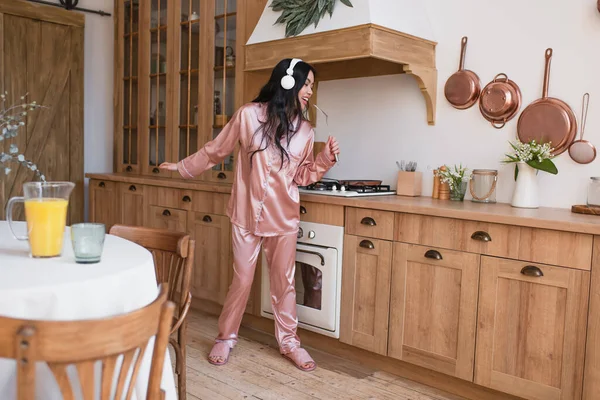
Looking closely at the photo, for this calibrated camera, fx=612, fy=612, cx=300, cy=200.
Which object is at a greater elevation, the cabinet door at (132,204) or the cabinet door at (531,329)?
the cabinet door at (132,204)

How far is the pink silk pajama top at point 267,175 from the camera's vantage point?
2.93 meters

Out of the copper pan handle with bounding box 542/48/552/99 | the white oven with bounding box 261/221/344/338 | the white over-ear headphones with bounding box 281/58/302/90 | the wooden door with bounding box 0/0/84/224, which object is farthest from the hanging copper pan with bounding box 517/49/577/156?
the wooden door with bounding box 0/0/84/224

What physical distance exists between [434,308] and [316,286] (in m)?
0.68

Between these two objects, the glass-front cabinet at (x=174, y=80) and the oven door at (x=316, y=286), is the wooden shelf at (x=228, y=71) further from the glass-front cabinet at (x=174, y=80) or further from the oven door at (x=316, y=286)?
the oven door at (x=316, y=286)

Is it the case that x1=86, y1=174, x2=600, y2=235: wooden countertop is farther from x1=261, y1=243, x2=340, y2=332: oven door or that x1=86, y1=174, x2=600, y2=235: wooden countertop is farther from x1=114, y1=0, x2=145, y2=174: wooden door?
x1=114, y1=0, x2=145, y2=174: wooden door

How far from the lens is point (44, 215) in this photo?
1.67m

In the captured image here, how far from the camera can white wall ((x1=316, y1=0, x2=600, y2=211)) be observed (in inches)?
109

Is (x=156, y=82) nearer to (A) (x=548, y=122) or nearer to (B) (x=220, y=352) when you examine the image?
(B) (x=220, y=352)

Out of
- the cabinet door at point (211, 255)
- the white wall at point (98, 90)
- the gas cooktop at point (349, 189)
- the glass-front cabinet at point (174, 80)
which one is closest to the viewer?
the gas cooktop at point (349, 189)

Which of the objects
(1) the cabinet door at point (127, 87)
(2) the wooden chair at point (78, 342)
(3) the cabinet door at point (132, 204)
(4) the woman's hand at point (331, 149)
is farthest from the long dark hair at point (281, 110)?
(1) the cabinet door at point (127, 87)

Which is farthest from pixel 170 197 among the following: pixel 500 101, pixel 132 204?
pixel 500 101

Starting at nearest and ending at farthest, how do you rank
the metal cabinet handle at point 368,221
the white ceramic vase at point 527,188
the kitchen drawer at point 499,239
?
1. the kitchen drawer at point 499,239
2. the white ceramic vase at point 527,188
3. the metal cabinet handle at point 368,221

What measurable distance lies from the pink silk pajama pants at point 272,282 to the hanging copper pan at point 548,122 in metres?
1.24

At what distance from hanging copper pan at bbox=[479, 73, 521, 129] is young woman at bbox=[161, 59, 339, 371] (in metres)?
0.79
